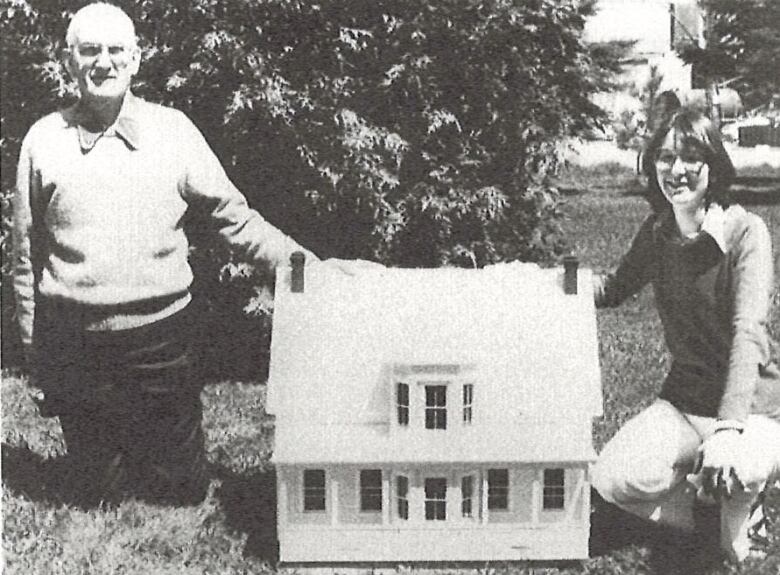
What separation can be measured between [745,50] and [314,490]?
4.73 feet

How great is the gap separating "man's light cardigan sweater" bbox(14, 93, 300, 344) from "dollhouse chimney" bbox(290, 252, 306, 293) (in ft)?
0.35

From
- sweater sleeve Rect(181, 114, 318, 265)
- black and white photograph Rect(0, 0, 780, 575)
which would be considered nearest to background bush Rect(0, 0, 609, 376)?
black and white photograph Rect(0, 0, 780, 575)

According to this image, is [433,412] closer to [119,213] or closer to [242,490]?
[242,490]

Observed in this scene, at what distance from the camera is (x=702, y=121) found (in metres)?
2.41

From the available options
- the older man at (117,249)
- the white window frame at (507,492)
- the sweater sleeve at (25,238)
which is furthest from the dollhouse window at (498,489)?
the sweater sleeve at (25,238)

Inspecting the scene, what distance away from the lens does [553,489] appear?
2475 mm

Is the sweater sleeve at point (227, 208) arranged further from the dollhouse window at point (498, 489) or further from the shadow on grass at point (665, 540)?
the shadow on grass at point (665, 540)

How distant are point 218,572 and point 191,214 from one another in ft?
2.80

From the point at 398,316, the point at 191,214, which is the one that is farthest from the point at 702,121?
the point at 191,214

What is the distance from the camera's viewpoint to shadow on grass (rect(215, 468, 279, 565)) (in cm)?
260

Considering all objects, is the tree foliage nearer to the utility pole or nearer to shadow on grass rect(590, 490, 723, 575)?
the utility pole

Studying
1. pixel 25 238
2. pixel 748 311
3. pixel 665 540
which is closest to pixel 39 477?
pixel 25 238

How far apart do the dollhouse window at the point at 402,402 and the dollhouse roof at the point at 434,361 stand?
0.02 meters

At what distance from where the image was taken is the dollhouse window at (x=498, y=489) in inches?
96.8
